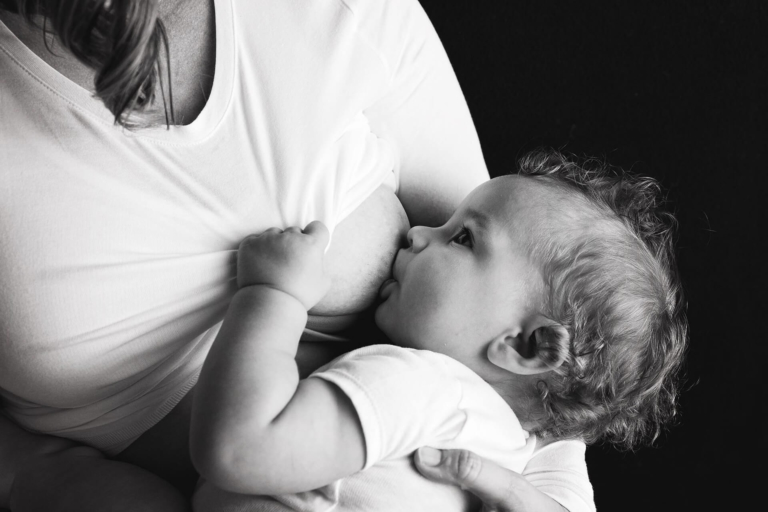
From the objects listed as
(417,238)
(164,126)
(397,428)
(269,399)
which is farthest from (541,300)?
(164,126)

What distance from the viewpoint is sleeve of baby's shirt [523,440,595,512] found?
0.93 meters

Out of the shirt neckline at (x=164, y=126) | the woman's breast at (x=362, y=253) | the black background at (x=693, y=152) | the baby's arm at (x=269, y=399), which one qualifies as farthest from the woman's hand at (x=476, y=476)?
the black background at (x=693, y=152)

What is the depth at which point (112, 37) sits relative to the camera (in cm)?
57

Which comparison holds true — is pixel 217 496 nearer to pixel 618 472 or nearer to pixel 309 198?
pixel 309 198

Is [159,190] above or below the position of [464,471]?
Answer: above

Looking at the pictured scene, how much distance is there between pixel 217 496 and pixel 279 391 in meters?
0.19

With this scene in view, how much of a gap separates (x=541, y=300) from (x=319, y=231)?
13.0 inches

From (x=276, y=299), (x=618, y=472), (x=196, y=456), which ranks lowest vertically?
(x=618, y=472)

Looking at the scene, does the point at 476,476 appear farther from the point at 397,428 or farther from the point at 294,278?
A: the point at 294,278

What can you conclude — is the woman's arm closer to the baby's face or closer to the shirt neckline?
the baby's face

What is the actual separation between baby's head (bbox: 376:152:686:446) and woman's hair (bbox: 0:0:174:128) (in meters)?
0.45

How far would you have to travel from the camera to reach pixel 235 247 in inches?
30.5

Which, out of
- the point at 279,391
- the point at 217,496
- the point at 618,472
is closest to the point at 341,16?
the point at 279,391

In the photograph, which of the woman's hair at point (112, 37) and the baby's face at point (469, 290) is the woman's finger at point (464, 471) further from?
the woman's hair at point (112, 37)
